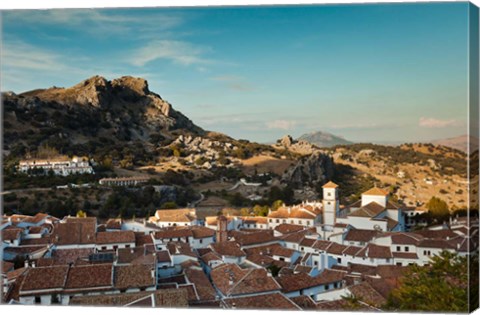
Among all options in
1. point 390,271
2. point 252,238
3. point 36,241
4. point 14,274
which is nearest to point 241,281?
point 390,271

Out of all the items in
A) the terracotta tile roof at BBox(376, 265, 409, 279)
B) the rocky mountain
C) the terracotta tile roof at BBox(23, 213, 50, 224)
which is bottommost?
the terracotta tile roof at BBox(376, 265, 409, 279)

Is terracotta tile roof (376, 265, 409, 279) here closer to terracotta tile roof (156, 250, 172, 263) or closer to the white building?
terracotta tile roof (156, 250, 172, 263)

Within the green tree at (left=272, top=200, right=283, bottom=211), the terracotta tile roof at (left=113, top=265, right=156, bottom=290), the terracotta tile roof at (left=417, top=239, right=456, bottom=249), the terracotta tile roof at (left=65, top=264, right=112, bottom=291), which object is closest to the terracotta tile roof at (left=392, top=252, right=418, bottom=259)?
the terracotta tile roof at (left=417, top=239, right=456, bottom=249)

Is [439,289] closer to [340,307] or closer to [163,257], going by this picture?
[340,307]

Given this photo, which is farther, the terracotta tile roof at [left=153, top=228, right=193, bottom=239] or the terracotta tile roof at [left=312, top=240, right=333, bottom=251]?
the terracotta tile roof at [left=153, top=228, right=193, bottom=239]

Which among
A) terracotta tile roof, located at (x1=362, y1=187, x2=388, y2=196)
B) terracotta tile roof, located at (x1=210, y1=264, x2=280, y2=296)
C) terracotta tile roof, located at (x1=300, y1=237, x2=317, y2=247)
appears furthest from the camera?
terracotta tile roof, located at (x1=362, y1=187, x2=388, y2=196)

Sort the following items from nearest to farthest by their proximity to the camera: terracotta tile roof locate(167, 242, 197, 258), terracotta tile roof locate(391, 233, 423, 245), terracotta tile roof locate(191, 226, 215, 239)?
1. terracotta tile roof locate(167, 242, 197, 258)
2. terracotta tile roof locate(391, 233, 423, 245)
3. terracotta tile roof locate(191, 226, 215, 239)

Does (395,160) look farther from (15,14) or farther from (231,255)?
(15,14)
